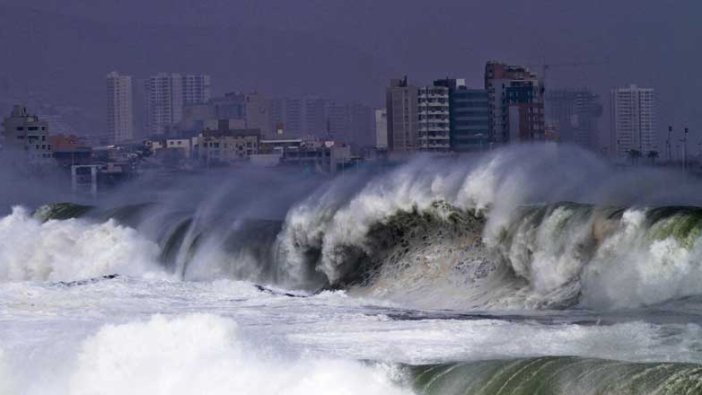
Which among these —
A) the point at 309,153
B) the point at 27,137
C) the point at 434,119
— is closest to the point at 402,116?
the point at 434,119

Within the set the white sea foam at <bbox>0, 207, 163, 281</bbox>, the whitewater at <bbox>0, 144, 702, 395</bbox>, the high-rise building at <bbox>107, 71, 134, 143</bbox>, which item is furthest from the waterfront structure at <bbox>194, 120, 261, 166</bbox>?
the whitewater at <bbox>0, 144, 702, 395</bbox>

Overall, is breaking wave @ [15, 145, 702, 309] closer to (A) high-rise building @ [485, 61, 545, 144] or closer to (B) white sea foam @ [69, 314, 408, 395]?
(B) white sea foam @ [69, 314, 408, 395]

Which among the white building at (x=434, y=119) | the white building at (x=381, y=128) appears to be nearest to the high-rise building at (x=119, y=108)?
the white building at (x=381, y=128)

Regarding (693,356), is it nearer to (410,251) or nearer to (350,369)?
(350,369)

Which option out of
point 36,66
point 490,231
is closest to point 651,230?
point 490,231

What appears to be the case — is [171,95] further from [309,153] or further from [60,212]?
[60,212]
